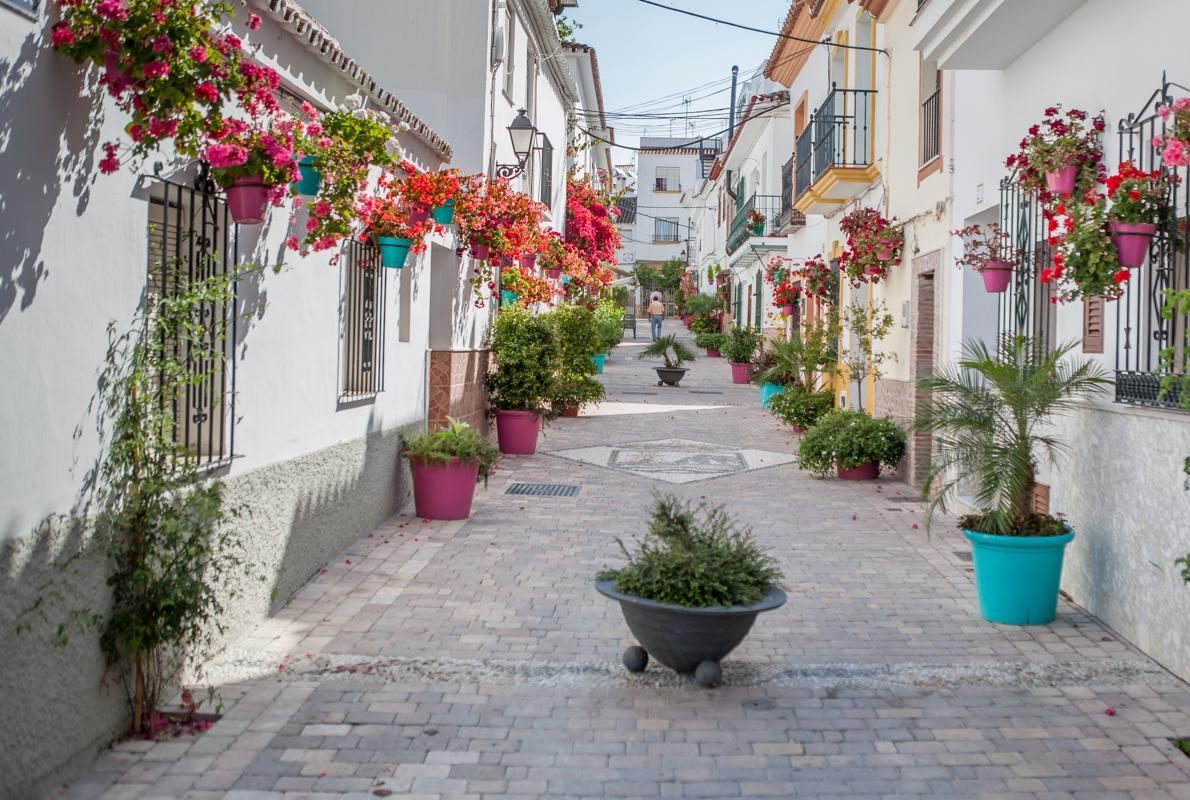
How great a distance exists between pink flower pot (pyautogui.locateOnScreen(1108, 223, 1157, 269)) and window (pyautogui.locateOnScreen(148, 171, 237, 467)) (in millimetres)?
4493

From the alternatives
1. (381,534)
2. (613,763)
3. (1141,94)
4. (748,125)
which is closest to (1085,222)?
(1141,94)

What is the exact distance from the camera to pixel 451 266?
1217 cm

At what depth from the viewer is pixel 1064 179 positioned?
22.6ft

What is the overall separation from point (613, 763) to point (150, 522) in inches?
86.7

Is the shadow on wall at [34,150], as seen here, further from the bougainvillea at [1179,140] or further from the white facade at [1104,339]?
the white facade at [1104,339]

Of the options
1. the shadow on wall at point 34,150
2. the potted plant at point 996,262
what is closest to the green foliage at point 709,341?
the potted plant at point 996,262

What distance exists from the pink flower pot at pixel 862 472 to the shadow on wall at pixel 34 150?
9.70 m

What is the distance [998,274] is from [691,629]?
452 centimetres

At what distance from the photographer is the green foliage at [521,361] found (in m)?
13.5

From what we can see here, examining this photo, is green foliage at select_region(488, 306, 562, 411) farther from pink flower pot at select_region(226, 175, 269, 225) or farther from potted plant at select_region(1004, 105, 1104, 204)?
pink flower pot at select_region(226, 175, 269, 225)

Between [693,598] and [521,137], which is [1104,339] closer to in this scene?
[693,598]

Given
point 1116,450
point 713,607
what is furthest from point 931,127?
point 713,607

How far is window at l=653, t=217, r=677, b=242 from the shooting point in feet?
214

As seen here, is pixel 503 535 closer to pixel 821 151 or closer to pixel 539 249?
pixel 539 249
